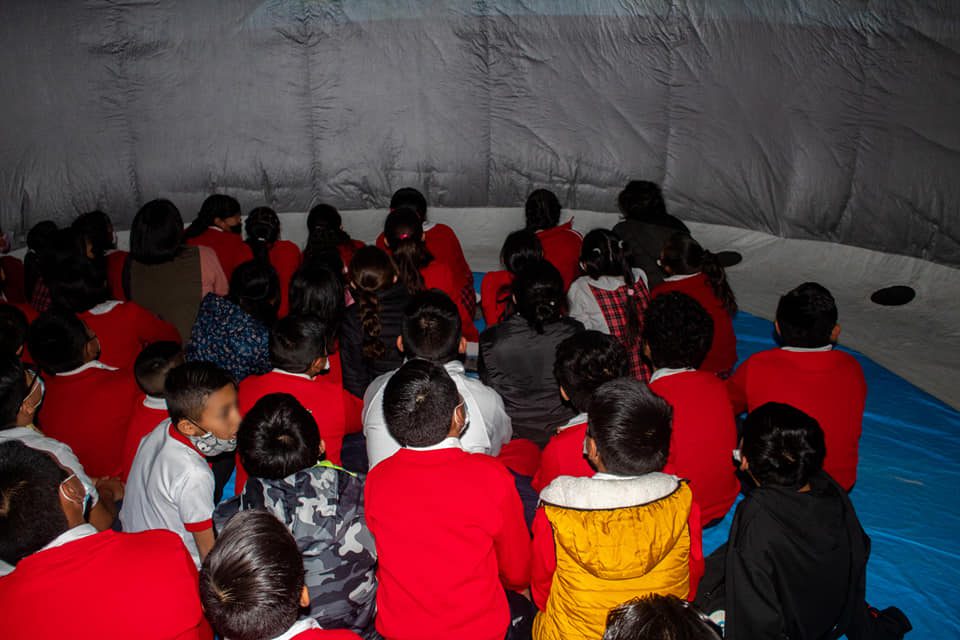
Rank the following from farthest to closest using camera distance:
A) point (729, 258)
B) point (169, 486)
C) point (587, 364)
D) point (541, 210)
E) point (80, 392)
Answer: point (729, 258) → point (541, 210) → point (80, 392) → point (587, 364) → point (169, 486)

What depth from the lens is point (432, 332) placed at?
2693mm

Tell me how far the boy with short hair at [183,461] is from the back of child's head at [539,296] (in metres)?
1.22

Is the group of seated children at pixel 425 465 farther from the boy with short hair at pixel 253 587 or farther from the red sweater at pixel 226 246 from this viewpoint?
the red sweater at pixel 226 246

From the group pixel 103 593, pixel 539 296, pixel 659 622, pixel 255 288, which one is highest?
pixel 659 622

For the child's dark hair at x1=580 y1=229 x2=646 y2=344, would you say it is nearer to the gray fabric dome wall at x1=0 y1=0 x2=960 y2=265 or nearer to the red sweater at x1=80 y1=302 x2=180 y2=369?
the red sweater at x1=80 y1=302 x2=180 y2=369

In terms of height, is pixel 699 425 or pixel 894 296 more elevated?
pixel 699 425

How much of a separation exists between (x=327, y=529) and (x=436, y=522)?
346 millimetres

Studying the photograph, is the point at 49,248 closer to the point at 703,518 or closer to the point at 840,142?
the point at 703,518

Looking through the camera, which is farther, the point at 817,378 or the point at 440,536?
the point at 817,378

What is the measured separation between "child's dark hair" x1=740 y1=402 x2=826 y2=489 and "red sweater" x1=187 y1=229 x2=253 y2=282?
3188mm

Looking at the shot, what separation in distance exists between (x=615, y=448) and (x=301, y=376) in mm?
1328

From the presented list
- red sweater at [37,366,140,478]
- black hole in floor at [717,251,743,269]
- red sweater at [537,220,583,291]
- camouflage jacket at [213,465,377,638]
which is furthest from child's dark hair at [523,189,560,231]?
camouflage jacket at [213,465,377,638]

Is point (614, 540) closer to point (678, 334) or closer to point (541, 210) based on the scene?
point (678, 334)

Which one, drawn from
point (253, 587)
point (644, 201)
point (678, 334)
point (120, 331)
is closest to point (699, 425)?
point (678, 334)
